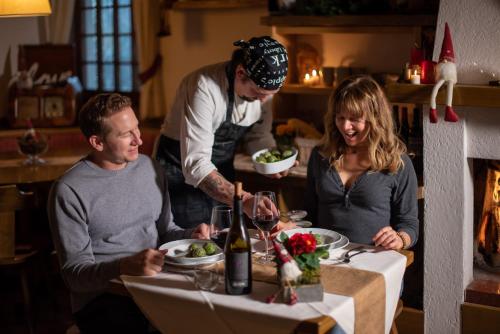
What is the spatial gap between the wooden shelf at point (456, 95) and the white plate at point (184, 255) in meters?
1.31

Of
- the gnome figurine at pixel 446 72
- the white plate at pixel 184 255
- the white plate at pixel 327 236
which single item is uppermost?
the gnome figurine at pixel 446 72

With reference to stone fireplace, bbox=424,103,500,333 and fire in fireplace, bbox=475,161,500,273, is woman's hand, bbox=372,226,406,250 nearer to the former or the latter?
stone fireplace, bbox=424,103,500,333

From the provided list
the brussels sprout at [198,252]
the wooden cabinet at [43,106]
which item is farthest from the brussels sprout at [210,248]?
the wooden cabinet at [43,106]

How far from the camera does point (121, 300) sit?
2.65 metres

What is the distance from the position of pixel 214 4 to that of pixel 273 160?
2.19 meters

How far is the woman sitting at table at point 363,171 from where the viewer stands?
297 centimetres

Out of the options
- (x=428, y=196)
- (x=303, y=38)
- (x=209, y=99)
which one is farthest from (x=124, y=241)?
(x=303, y=38)

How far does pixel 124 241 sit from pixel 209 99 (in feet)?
2.69

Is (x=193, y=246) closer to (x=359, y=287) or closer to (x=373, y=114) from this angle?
(x=359, y=287)

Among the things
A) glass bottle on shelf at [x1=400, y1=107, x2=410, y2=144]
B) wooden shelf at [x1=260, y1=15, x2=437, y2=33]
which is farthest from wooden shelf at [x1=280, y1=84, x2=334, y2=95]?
glass bottle on shelf at [x1=400, y1=107, x2=410, y2=144]

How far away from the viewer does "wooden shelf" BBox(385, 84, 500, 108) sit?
10.5ft

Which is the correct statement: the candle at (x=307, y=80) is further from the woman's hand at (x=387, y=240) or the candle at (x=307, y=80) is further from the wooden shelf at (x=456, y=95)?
→ the woman's hand at (x=387, y=240)

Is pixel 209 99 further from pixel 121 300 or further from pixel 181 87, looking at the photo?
pixel 121 300

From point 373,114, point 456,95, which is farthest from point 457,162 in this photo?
point 373,114
